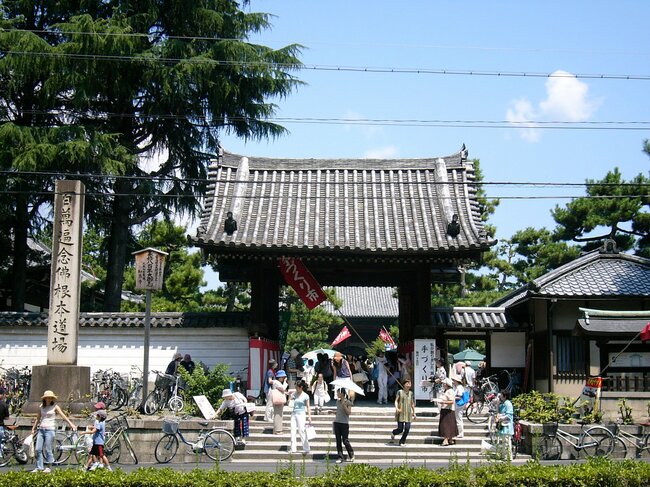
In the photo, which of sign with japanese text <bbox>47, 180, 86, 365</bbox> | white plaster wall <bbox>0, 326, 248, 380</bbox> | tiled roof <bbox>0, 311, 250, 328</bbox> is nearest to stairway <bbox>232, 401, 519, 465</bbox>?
white plaster wall <bbox>0, 326, 248, 380</bbox>

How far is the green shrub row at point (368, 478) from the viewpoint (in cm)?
1216

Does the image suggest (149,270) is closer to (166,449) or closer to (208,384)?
(208,384)

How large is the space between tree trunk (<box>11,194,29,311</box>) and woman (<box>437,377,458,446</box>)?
55.6 feet

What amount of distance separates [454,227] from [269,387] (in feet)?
22.3

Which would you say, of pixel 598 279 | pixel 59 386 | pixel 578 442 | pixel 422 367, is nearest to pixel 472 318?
pixel 598 279

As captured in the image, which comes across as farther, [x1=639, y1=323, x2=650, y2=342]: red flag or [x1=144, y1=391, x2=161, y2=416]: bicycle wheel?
[x1=144, y1=391, x2=161, y2=416]: bicycle wheel

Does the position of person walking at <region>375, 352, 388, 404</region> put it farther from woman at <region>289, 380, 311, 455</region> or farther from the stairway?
woman at <region>289, 380, 311, 455</region>

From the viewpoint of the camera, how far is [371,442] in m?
19.3

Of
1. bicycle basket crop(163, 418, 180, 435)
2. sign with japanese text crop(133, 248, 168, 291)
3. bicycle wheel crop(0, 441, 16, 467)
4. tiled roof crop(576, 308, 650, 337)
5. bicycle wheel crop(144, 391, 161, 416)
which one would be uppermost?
sign with japanese text crop(133, 248, 168, 291)

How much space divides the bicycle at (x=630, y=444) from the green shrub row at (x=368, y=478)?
20.7ft

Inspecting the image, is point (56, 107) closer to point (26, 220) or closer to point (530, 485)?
point (26, 220)

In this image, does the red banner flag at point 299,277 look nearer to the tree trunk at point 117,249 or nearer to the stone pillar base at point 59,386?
the stone pillar base at point 59,386

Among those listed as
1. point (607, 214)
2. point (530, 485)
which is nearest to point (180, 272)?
point (607, 214)

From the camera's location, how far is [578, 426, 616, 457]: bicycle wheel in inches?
734
